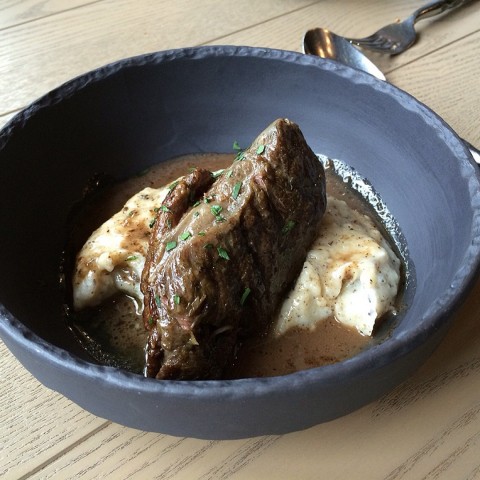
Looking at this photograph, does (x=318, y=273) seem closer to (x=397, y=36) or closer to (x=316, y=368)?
(x=316, y=368)

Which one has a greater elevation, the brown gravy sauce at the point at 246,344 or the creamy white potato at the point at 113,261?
the creamy white potato at the point at 113,261

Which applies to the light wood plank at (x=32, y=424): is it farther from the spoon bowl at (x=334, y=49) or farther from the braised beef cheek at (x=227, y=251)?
the spoon bowl at (x=334, y=49)

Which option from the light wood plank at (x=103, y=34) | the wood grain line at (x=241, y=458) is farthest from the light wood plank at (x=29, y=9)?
the wood grain line at (x=241, y=458)

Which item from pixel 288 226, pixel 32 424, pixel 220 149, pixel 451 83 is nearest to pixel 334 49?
pixel 451 83

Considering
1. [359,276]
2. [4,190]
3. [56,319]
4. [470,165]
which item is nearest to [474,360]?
[359,276]

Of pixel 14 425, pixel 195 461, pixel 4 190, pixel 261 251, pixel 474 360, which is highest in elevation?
pixel 4 190

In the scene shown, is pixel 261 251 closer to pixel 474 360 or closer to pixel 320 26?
pixel 474 360
